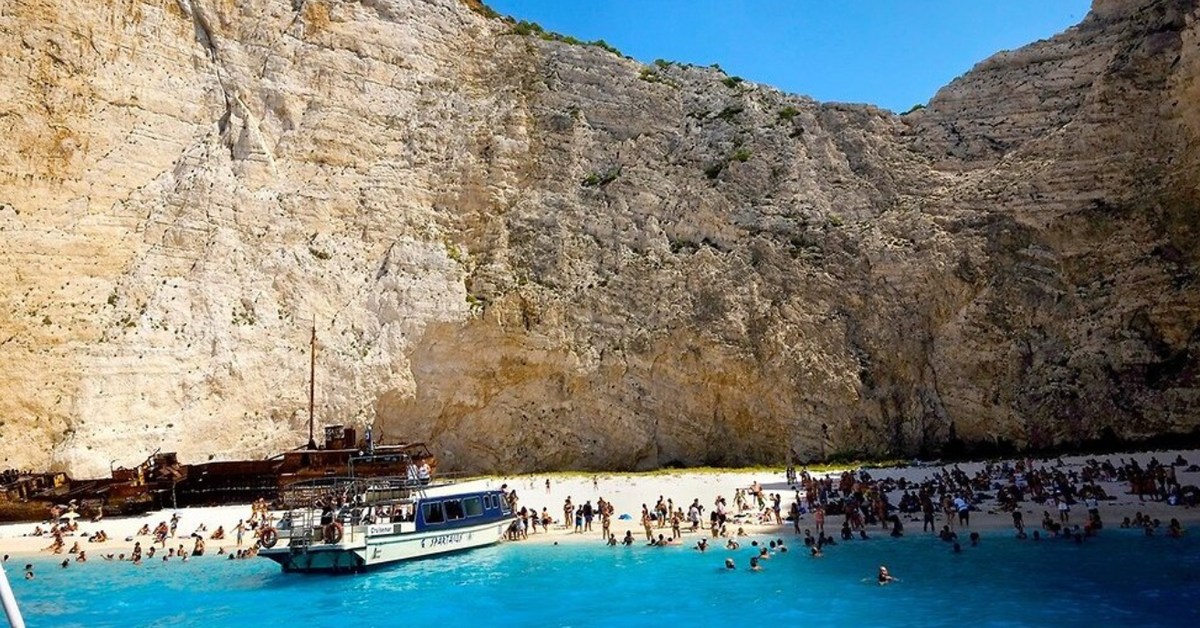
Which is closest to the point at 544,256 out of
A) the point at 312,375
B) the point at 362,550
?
the point at 312,375

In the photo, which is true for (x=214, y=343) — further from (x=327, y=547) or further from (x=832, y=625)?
(x=832, y=625)

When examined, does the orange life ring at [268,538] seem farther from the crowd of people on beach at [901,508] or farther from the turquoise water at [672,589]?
the crowd of people on beach at [901,508]

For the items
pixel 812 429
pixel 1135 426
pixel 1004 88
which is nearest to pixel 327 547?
pixel 812 429

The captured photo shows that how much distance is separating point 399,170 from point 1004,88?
35.6m

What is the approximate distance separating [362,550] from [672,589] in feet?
30.6

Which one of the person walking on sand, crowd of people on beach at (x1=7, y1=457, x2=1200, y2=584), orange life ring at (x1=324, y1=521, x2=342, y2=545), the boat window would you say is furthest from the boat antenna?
the person walking on sand

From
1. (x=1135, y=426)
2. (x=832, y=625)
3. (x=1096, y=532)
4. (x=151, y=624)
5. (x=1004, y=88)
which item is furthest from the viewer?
(x=1004, y=88)

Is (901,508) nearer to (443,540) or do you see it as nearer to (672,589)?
(672,589)

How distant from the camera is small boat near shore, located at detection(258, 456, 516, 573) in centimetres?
2294

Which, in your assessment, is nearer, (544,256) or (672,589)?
(672,589)

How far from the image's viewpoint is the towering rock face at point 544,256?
3503 centimetres

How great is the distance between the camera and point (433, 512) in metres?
24.7

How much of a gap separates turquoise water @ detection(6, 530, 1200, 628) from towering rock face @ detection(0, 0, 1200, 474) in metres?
13.7

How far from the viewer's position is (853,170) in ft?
157
